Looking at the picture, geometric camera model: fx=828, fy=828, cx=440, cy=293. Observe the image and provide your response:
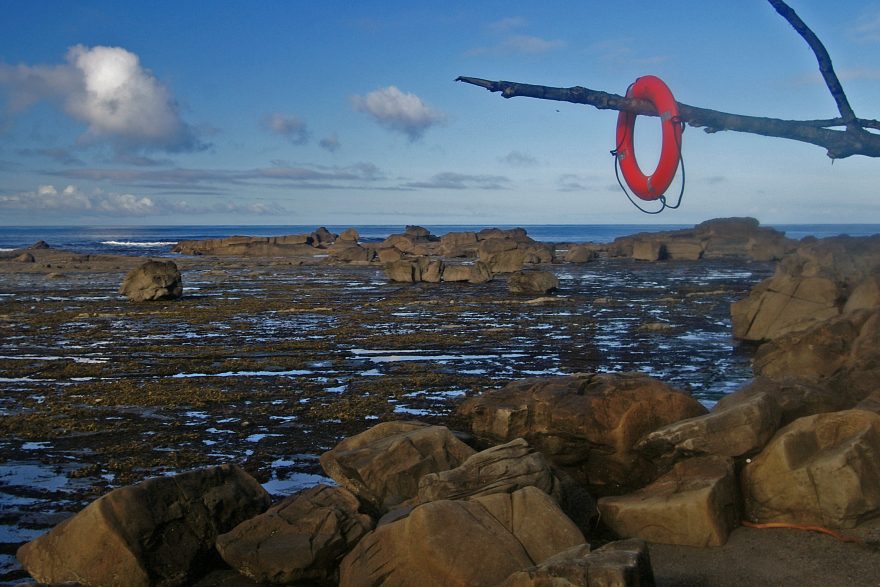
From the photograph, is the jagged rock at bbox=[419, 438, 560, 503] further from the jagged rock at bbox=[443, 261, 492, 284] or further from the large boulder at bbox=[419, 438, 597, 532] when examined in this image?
the jagged rock at bbox=[443, 261, 492, 284]

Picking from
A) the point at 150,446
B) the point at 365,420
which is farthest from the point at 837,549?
the point at 150,446

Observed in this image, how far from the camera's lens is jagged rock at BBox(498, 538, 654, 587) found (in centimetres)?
510

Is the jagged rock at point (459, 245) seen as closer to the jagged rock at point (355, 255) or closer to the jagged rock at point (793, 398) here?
the jagged rock at point (355, 255)

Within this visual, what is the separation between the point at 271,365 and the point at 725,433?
1082 centimetres

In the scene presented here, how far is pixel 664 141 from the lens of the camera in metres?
9.59

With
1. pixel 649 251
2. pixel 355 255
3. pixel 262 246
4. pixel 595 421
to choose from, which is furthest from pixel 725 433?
pixel 262 246

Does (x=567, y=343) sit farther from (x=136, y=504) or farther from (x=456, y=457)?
(x=136, y=504)

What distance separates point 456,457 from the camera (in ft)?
28.1

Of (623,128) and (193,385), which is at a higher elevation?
(623,128)

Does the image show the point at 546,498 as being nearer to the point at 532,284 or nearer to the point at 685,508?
the point at 685,508

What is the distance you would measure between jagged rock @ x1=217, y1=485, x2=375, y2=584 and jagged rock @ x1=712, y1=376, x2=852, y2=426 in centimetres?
413

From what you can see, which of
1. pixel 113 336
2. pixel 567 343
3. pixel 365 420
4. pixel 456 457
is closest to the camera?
pixel 456 457

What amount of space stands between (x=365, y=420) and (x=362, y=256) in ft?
161

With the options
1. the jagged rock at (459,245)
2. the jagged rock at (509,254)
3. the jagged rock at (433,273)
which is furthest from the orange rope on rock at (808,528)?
the jagged rock at (459,245)
